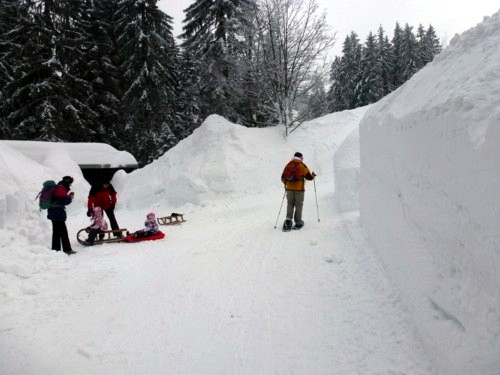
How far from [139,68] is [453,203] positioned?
2243 centimetres

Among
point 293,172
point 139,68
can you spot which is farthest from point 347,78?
point 293,172

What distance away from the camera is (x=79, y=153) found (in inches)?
623

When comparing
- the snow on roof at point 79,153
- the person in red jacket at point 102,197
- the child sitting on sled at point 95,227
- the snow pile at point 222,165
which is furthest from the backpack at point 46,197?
the snow on roof at point 79,153

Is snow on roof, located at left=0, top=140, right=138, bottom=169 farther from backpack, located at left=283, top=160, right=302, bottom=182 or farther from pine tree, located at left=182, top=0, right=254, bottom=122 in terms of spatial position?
backpack, located at left=283, top=160, right=302, bottom=182

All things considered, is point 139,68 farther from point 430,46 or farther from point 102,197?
point 430,46

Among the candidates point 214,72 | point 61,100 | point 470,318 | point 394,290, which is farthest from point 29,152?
point 470,318

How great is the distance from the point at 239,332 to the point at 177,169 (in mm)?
11636

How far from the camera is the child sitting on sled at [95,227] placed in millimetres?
7250

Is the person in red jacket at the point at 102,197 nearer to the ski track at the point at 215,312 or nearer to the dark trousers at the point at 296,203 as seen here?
the ski track at the point at 215,312

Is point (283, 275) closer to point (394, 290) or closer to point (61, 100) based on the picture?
point (394, 290)

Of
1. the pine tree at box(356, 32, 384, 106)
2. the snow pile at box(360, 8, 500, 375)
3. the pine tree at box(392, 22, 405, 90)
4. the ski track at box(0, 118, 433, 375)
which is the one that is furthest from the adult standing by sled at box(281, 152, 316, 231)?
the pine tree at box(392, 22, 405, 90)

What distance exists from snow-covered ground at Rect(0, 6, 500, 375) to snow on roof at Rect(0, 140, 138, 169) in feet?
28.4

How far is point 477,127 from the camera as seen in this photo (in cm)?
224

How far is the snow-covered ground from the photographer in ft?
7.69
